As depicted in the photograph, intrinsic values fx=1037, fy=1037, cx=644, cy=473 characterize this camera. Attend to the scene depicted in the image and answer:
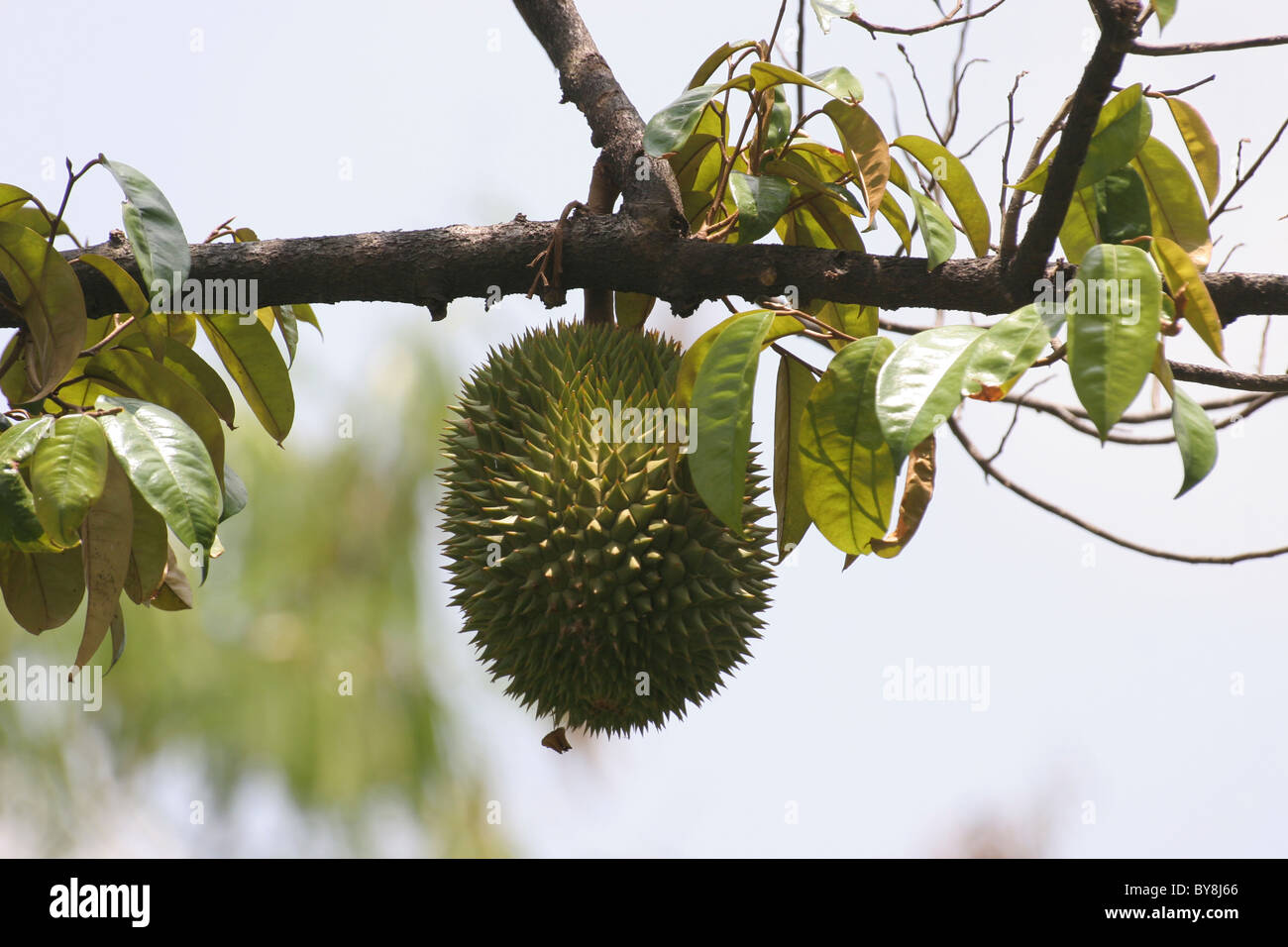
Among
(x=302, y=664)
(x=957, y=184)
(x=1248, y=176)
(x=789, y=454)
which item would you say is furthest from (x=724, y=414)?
(x=302, y=664)

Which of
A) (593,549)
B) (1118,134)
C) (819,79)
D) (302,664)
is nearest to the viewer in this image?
(1118,134)

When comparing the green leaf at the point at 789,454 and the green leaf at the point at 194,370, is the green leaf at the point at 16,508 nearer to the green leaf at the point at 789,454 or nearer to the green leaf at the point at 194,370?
the green leaf at the point at 194,370

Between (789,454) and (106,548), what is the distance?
0.80 metres

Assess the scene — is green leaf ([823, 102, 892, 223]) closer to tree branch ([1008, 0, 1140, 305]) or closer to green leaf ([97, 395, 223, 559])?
tree branch ([1008, 0, 1140, 305])

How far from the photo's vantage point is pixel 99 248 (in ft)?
4.73

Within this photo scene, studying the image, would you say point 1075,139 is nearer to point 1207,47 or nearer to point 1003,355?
point 1003,355

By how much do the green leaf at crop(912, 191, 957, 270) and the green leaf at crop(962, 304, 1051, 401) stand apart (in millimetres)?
230

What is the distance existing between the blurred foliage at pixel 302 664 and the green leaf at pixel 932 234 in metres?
4.63

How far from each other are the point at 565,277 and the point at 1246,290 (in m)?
0.80

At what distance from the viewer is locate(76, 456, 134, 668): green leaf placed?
3.77 feet

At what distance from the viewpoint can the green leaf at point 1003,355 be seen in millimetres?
877

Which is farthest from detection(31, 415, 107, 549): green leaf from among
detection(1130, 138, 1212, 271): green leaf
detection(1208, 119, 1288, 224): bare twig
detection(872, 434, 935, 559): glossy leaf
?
detection(1208, 119, 1288, 224): bare twig

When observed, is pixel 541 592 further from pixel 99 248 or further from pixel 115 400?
pixel 99 248

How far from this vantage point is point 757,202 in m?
1.26
